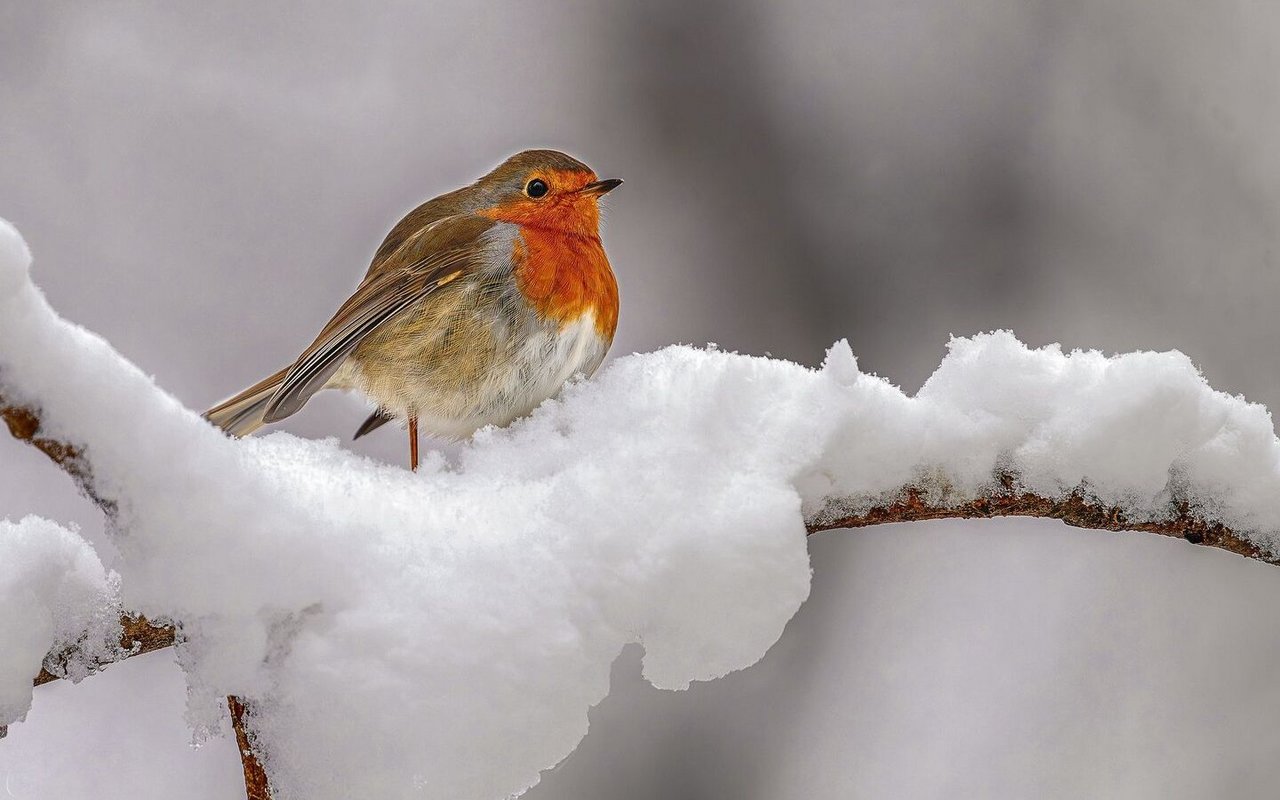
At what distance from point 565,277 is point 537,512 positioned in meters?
0.87

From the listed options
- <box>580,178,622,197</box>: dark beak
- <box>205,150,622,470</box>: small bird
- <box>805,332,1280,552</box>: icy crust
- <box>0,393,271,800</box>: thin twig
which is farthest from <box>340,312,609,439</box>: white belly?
<box>0,393,271,800</box>: thin twig

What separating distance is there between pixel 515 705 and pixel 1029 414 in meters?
0.62

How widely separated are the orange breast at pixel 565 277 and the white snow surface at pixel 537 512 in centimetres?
56

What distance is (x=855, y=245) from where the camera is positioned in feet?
10.5

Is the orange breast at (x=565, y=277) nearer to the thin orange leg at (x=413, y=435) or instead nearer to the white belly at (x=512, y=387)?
the white belly at (x=512, y=387)

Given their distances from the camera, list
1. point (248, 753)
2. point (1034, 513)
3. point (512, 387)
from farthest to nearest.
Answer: point (512, 387) < point (1034, 513) < point (248, 753)

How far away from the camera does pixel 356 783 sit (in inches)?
32.0

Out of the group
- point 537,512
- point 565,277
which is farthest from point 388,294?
point 537,512

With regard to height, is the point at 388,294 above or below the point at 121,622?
above

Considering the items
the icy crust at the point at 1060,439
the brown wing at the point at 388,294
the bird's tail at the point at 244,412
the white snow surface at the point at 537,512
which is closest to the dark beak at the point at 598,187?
the brown wing at the point at 388,294

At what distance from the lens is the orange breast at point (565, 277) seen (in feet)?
5.77

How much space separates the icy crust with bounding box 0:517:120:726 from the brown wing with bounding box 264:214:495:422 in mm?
752

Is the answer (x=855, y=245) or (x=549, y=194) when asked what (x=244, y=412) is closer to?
(x=549, y=194)

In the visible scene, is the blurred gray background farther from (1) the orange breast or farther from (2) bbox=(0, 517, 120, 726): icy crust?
(2) bbox=(0, 517, 120, 726): icy crust
